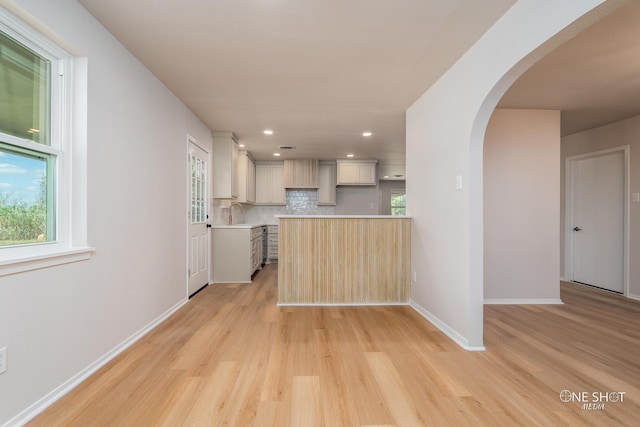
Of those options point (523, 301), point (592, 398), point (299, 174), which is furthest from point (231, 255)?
point (592, 398)

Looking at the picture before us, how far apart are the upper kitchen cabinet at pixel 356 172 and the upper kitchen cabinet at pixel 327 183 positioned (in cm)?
21

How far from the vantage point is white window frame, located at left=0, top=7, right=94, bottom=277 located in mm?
1652

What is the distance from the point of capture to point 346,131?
4648mm

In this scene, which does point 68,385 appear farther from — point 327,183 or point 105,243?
point 327,183

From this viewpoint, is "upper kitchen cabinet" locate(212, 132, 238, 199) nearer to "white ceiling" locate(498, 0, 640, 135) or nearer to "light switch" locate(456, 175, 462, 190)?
"light switch" locate(456, 175, 462, 190)

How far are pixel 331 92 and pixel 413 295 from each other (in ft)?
7.71

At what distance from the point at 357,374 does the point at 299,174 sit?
5.12m

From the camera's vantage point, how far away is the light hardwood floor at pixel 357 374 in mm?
1542

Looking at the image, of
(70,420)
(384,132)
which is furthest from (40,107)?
(384,132)

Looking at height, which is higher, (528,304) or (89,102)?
(89,102)

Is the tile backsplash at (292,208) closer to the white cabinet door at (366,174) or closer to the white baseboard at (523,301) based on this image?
the white cabinet door at (366,174)

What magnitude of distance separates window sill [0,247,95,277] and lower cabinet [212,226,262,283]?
2.69 m

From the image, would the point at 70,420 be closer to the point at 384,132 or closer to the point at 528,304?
the point at 528,304

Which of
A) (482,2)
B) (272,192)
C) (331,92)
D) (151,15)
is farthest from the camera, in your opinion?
(272,192)
